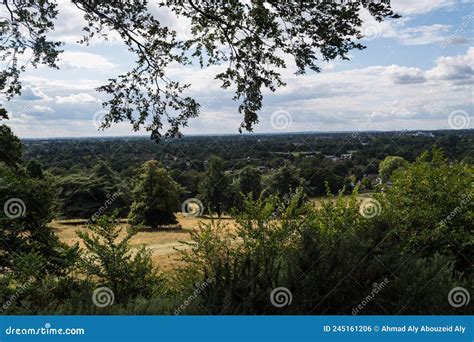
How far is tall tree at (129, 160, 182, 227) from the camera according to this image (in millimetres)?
44312

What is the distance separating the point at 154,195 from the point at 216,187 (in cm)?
1149

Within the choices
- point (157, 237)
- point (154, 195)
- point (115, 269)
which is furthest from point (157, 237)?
point (115, 269)

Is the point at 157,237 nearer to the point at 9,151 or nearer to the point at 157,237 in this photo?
the point at 157,237

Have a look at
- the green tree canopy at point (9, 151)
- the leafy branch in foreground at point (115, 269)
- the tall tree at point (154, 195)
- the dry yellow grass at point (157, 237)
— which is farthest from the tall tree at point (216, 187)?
the leafy branch in foreground at point (115, 269)

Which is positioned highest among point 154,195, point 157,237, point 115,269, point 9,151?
point 9,151

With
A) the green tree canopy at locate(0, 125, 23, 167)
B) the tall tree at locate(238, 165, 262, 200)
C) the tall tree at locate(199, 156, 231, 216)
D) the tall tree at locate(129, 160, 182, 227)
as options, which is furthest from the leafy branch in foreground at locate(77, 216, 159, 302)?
the tall tree at locate(199, 156, 231, 216)

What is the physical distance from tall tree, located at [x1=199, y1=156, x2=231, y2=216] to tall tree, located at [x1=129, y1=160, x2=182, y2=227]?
Result: 8.71 metres

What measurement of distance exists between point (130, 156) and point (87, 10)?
188 feet

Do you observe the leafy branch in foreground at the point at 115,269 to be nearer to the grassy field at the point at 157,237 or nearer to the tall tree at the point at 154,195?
the grassy field at the point at 157,237

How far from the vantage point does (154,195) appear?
44469 millimetres

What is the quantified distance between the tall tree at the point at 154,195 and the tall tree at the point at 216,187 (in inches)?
343

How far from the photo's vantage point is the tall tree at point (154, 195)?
4431 cm

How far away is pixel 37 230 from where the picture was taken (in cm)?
1683

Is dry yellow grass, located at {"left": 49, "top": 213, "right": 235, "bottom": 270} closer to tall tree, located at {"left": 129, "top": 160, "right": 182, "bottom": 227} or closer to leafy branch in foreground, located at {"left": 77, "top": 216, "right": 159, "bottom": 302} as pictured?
tall tree, located at {"left": 129, "top": 160, "right": 182, "bottom": 227}
